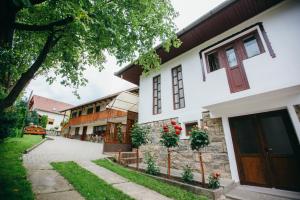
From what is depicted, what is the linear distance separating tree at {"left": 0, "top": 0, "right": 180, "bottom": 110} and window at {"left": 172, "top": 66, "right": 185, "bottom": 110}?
2357 mm

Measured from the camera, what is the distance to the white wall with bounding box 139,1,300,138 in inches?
193

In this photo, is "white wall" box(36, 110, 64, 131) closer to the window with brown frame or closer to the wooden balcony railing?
the wooden balcony railing

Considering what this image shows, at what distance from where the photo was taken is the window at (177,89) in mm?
7930

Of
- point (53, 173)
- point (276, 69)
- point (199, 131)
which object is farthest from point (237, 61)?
point (53, 173)

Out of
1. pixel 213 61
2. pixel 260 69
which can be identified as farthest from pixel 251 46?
pixel 213 61

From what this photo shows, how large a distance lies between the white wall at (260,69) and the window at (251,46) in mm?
368

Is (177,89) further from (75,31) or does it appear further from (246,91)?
(75,31)

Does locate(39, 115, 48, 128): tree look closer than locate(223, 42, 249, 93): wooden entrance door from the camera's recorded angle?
No

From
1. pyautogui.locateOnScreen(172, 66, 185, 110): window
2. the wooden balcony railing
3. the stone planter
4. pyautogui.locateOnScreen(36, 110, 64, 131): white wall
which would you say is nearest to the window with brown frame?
pyautogui.locateOnScreen(172, 66, 185, 110): window

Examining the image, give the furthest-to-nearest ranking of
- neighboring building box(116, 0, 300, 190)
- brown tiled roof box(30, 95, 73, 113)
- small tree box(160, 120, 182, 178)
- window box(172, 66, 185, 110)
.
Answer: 1. brown tiled roof box(30, 95, 73, 113)
2. window box(172, 66, 185, 110)
3. small tree box(160, 120, 182, 178)
4. neighboring building box(116, 0, 300, 190)

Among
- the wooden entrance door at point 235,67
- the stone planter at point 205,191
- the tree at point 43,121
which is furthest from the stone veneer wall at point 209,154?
the tree at point 43,121

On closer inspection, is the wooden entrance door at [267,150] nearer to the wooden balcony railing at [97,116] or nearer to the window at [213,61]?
the window at [213,61]

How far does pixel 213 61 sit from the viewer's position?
705cm

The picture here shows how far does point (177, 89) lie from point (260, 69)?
Result: 381cm
